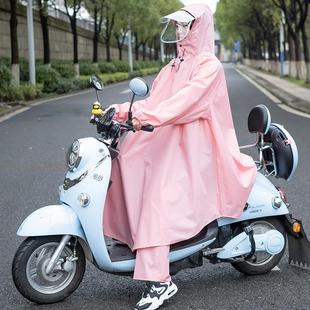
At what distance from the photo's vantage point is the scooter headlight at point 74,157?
11.1 ft

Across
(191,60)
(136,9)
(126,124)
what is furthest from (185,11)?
(136,9)

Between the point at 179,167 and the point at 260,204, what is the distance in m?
0.68

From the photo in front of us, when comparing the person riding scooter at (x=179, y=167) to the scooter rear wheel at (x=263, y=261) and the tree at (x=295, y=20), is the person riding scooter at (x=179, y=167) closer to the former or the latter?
the scooter rear wheel at (x=263, y=261)

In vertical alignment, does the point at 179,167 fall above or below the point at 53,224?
above

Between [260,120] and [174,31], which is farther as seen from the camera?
[260,120]

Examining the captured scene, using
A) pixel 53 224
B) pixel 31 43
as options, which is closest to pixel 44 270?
pixel 53 224

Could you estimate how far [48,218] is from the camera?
11.1 feet

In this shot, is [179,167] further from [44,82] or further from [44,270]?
[44,82]

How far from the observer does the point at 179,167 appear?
346 cm

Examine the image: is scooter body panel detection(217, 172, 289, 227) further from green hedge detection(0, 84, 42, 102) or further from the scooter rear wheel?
green hedge detection(0, 84, 42, 102)

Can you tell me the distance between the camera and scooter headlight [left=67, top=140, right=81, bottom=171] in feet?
11.1

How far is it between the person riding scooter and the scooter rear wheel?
0.39 metres

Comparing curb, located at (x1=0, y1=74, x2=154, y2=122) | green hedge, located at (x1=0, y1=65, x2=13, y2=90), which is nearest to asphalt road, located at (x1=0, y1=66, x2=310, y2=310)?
curb, located at (x1=0, y1=74, x2=154, y2=122)

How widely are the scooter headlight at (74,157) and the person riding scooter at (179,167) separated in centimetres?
25
